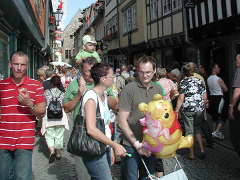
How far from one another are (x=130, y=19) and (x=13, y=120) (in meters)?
18.7

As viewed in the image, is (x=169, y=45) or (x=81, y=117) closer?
(x=81, y=117)

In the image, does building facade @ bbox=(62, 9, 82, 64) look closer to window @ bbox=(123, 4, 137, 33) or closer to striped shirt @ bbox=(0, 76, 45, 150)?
window @ bbox=(123, 4, 137, 33)

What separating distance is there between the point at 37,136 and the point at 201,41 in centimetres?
789

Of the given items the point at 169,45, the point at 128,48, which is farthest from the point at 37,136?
the point at 128,48

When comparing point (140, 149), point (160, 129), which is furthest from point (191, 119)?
point (160, 129)

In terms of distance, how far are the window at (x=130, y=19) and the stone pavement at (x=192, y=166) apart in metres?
14.7

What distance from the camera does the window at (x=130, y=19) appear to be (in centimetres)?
1972

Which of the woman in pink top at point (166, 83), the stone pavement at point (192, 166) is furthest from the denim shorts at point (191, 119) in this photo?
the woman in pink top at point (166, 83)

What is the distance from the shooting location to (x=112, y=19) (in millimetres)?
26578

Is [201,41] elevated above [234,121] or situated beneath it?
elevated above

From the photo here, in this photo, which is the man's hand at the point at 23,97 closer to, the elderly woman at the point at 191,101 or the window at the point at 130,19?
the elderly woman at the point at 191,101

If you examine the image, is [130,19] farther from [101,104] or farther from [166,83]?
[101,104]

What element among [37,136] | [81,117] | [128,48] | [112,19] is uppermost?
[112,19]

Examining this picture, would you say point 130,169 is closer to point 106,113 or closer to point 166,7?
point 106,113
